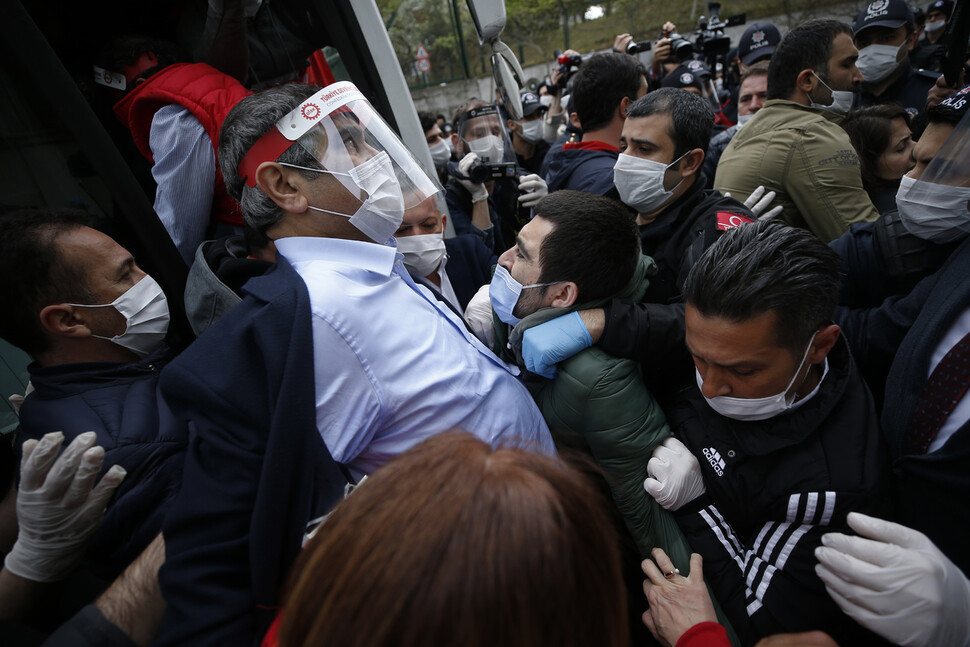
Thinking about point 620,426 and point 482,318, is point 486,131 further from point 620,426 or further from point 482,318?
point 620,426

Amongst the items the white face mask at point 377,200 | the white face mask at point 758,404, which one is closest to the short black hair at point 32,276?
the white face mask at point 377,200

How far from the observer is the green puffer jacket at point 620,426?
1.66 metres

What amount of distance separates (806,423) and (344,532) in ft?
4.54

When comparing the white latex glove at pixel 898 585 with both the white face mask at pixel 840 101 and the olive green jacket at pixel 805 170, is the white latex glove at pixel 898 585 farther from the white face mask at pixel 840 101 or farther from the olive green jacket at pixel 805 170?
the white face mask at pixel 840 101

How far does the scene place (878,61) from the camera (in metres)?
3.78

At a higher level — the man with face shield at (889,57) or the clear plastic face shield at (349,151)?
the clear plastic face shield at (349,151)

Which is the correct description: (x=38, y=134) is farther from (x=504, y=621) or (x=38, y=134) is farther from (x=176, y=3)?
(x=504, y=621)

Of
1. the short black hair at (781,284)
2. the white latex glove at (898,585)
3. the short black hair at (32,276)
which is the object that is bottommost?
the white latex glove at (898,585)

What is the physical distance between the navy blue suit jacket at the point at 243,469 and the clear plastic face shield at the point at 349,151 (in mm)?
523

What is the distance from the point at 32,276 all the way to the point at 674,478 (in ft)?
7.37

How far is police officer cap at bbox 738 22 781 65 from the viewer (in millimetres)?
4758

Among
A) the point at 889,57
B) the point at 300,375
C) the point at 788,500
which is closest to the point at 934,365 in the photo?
the point at 788,500

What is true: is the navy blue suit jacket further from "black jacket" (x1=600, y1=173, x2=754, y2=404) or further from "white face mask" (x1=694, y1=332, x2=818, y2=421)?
"white face mask" (x1=694, y1=332, x2=818, y2=421)

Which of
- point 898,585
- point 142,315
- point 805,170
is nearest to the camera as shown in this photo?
point 898,585
